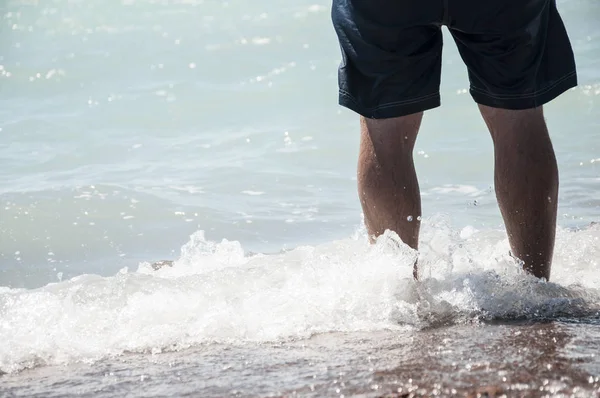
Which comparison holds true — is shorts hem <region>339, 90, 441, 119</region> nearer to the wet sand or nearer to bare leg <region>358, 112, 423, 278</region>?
bare leg <region>358, 112, 423, 278</region>

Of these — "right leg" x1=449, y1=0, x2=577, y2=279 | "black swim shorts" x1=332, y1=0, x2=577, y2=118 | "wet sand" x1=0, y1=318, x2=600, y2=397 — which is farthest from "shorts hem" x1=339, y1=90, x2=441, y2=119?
"wet sand" x1=0, y1=318, x2=600, y2=397

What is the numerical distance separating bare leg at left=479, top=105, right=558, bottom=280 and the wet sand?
323 mm

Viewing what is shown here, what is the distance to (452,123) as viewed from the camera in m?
7.37

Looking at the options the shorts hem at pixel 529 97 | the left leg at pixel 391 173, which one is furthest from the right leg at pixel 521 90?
the left leg at pixel 391 173

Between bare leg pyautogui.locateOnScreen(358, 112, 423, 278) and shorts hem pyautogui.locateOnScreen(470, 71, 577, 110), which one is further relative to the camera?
bare leg pyautogui.locateOnScreen(358, 112, 423, 278)

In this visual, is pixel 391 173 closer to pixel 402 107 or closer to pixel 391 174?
pixel 391 174

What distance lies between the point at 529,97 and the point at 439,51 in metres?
0.27

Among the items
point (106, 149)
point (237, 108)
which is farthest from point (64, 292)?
point (237, 108)

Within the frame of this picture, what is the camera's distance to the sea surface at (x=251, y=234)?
196 cm

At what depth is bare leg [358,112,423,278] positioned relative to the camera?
2.48 meters

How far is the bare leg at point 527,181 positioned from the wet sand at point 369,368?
323 mm

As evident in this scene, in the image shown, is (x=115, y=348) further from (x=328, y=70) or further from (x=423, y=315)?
(x=328, y=70)

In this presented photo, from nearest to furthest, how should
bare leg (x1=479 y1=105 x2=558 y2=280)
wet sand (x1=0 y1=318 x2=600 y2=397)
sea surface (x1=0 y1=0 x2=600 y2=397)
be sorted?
wet sand (x1=0 y1=318 x2=600 y2=397) → sea surface (x1=0 y1=0 x2=600 y2=397) → bare leg (x1=479 y1=105 x2=558 y2=280)

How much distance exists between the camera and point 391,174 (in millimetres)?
2486
